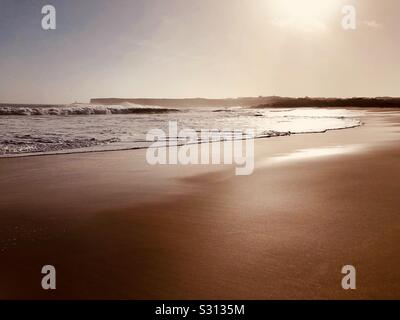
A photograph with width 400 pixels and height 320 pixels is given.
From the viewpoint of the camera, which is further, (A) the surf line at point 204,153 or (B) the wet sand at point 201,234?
(A) the surf line at point 204,153

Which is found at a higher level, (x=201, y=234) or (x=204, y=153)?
(x=204, y=153)

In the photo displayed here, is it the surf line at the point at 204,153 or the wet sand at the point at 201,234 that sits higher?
the surf line at the point at 204,153

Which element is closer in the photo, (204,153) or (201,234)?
(201,234)

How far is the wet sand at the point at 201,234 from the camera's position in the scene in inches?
104

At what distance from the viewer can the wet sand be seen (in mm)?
2652

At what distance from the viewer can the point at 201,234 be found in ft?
11.9

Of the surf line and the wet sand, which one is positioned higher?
the surf line

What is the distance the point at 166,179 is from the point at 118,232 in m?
2.62

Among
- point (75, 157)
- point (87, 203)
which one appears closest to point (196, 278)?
point (87, 203)

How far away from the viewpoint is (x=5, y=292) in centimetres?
257

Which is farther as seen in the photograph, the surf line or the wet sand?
the surf line
